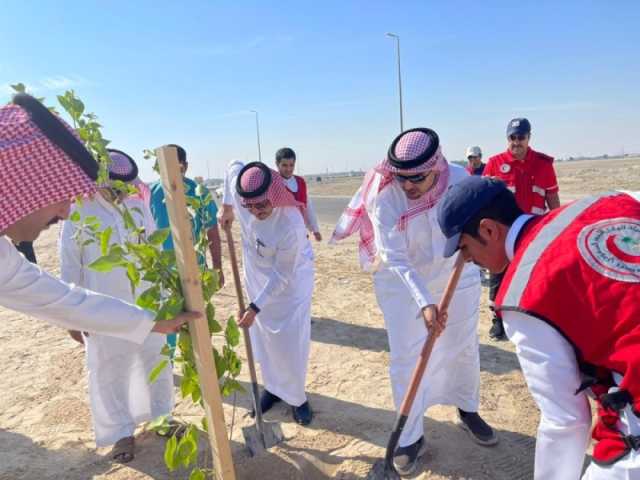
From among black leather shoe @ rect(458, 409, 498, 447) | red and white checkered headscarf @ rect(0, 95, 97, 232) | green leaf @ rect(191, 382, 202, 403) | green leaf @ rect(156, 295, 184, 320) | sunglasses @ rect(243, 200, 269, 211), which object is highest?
red and white checkered headscarf @ rect(0, 95, 97, 232)

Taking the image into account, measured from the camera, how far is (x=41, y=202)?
5.04 feet

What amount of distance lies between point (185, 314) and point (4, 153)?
0.83 meters

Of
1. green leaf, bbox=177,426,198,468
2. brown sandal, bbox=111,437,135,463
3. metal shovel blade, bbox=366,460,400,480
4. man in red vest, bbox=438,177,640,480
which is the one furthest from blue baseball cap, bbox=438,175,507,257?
brown sandal, bbox=111,437,135,463

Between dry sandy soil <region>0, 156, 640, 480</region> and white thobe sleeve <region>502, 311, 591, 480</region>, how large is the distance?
5.12 ft

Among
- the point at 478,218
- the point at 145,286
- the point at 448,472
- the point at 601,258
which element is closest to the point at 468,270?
the point at 448,472

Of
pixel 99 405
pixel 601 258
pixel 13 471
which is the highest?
pixel 601 258

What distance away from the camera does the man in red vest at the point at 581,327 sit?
120 cm

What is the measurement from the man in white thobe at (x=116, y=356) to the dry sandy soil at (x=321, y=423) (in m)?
0.24

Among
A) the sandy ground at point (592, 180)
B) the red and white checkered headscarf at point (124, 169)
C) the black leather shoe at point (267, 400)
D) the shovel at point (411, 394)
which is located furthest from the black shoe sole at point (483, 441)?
the sandy ground at point (592, 180)

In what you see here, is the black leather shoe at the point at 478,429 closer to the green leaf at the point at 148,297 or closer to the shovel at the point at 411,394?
the shovel at the point at 411,394

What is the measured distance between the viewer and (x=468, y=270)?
2.99m

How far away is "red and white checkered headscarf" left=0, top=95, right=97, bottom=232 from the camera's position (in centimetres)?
Answer: 149

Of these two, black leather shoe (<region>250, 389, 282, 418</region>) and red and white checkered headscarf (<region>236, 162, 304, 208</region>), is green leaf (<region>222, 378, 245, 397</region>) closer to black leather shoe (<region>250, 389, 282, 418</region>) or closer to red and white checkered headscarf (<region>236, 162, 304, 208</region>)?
red and white checkered headscarf (<region>236, 162, 304, 208</region>)

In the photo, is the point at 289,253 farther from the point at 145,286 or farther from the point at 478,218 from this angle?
the point at 478,218
